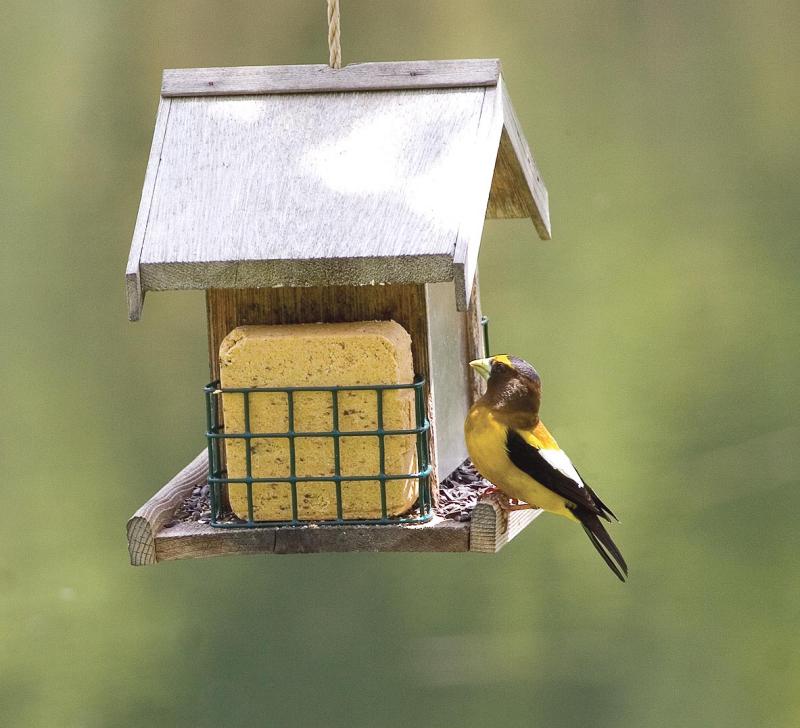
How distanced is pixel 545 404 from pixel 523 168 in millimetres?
5152

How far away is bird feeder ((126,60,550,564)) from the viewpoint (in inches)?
129

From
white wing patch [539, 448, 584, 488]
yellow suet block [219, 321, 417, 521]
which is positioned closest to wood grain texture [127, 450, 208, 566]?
yellow suet block [219, 321, 417, 521]

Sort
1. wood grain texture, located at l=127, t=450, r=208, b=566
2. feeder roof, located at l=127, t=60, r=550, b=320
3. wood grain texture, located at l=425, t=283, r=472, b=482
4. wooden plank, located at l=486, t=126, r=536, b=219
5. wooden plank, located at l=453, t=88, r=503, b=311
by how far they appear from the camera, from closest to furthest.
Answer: wooden plank, located at l=453, t=88, r=503, b=311
feeder roof, located at l=127, t=60, r=550, b=320
wood grain texture, located at l=127, t=450, r=208, b=566
wood grain texture, located at l=425, t=283, r=472, b=482
wooden plank, located at l=486, t=126, r=536, b=219

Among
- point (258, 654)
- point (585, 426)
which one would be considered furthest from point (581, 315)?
point (258, 654)

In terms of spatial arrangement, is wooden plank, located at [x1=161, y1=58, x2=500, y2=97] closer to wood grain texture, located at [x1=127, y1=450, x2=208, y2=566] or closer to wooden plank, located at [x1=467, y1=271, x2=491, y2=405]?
wooden plank, located at [x1=467, y1=271, x2=491, y2=405]

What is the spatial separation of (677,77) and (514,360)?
20.5 ft

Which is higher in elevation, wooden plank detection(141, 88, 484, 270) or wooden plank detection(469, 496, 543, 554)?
wooden plank detection(141, 88, 484, 270)

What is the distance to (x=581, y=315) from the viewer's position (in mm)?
9359

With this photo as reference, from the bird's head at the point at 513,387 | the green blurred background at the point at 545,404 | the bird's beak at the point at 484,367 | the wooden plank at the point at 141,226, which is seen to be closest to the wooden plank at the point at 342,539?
the bird's head at the point at 513,387

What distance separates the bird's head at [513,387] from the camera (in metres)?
3.75

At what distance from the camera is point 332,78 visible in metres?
3.84

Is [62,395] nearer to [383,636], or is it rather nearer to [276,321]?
[383,636]

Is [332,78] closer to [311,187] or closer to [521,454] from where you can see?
[311,187]

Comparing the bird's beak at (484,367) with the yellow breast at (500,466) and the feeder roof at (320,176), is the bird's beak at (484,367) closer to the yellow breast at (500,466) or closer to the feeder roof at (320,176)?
the yellow breast at (500,466)
